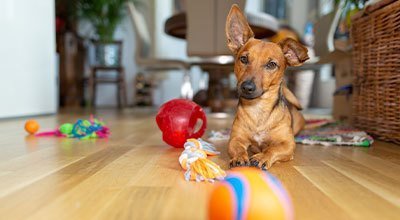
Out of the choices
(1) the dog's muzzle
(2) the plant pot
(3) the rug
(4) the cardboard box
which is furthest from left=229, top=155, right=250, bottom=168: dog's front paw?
(2) the plant pot

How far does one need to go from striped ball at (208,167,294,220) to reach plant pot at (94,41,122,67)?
20.8 ft

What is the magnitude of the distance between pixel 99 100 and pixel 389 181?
711cm

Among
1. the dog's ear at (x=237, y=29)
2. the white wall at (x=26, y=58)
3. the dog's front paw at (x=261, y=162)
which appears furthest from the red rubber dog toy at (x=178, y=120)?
the white wall at (x=26, y=58)

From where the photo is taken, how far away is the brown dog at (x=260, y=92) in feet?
4.65

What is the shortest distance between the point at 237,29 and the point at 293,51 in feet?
0.86

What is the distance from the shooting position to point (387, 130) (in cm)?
200

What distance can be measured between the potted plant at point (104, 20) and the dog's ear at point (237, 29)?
521 cm

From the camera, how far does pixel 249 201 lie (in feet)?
2.15

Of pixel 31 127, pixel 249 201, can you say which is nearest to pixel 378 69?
pixel 249 201

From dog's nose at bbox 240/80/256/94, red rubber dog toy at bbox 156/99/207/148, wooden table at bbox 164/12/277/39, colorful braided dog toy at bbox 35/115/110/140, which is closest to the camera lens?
dog's nose at bbox 240/80/256/94

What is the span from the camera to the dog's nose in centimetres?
138

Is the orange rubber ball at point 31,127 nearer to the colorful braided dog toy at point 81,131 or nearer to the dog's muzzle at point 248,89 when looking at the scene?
the colorful braided dog toy at point 81,131

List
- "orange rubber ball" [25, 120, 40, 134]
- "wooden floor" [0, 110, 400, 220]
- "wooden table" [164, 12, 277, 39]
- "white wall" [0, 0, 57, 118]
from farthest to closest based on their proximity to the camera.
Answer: "wooden table" [164, 12, 277, 39], "white wall" [0, 0, 57, 118], "orange rubber ball" [25, 120, 40, 134], "wooden floor" [0, 110, 400, 220]

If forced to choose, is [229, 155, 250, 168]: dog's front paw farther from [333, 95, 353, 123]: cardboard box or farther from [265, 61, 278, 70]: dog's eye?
[333, 95, 353, 123]: cardboard box
